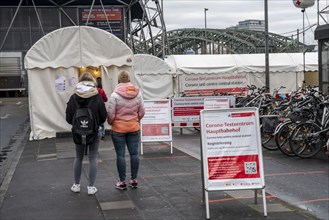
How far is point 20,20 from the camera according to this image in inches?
1310

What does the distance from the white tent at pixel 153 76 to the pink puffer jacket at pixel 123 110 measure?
1674 centimetres

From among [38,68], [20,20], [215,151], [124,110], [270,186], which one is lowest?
[270,186]

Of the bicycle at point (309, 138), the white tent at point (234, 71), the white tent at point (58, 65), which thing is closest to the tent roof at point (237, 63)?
the white tent at point (234, 71)

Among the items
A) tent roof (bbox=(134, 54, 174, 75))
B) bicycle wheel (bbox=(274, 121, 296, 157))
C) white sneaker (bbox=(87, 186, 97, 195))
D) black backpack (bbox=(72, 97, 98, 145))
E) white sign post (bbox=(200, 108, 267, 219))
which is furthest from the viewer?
tent roof (bbox=(134, 54, 174, 75))

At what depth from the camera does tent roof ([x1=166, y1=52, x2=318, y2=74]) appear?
24.0 meters

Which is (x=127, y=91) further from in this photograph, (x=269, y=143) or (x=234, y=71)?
(x=234, y=71)

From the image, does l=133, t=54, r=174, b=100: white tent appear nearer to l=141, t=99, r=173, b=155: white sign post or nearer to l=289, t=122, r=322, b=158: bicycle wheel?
l=141, t=99, r=173, b=155: white sign post

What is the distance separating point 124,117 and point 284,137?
428cm

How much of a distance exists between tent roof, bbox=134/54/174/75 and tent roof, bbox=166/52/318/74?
496 mm

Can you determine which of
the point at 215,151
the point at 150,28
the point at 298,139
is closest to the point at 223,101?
the point at 298,139

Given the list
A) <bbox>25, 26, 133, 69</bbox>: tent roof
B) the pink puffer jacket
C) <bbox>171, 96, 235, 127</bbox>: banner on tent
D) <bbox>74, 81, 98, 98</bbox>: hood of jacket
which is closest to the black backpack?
<bbox>74, 81, 98, 98</bbox>: hood of jacket

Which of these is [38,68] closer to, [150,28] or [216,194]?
[216,194]

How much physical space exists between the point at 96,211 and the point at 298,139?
5128 millimetres

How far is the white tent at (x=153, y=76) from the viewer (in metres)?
23.8
